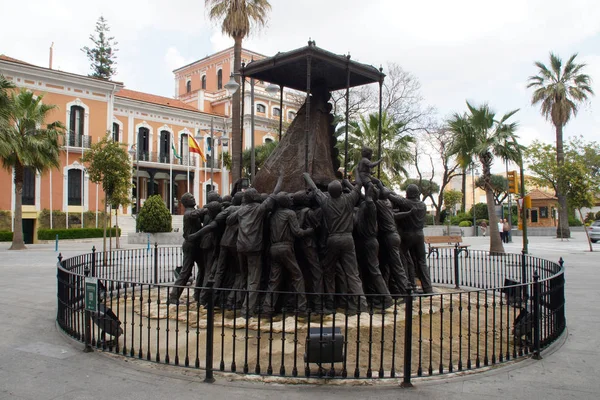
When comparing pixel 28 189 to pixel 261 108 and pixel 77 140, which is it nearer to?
pixel 77 140

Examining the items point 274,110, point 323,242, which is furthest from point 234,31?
point 274,110

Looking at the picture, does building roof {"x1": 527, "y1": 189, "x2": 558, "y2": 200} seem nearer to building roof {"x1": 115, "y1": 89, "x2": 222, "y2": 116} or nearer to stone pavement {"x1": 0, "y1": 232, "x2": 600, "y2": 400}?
building roof {"x1": 115, "y1": 89, "x2": 222, "y2": 116}

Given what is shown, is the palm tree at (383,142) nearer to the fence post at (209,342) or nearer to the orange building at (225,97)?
the fence post at (209,342)

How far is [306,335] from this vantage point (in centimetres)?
613

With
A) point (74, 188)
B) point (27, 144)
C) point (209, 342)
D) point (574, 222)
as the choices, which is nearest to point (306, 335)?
point (209, 342)

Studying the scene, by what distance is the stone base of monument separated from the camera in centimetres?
506

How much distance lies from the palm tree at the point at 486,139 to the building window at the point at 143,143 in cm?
2814

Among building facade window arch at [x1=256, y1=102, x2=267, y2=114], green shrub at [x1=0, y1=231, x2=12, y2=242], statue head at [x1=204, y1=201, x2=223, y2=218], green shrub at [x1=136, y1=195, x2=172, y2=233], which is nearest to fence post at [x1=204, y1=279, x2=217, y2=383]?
statue head at [x1=204, y1=201, x2=223, y2=218]

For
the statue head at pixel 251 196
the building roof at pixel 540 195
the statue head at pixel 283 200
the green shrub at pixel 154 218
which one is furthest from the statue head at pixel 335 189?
the building roof at pixel 540 195

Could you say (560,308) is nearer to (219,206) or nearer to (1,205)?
(219,206)

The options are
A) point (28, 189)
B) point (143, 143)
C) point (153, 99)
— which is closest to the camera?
point (28, 189)

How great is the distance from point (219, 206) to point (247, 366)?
4.02 metres

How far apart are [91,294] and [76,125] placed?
106 feet

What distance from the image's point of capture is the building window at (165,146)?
4098 cm
